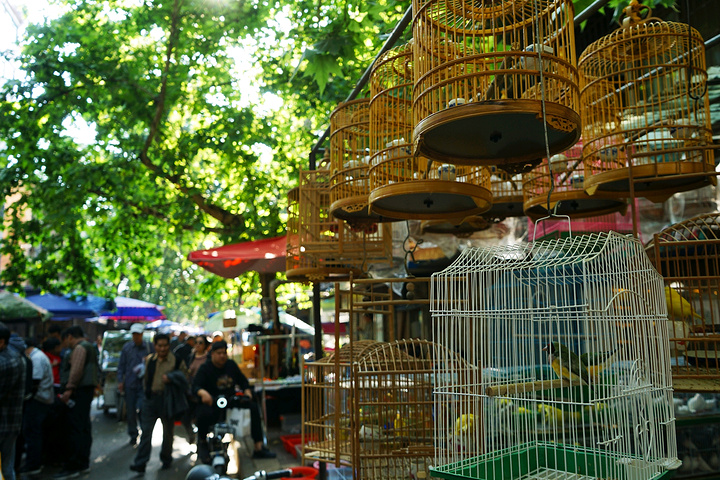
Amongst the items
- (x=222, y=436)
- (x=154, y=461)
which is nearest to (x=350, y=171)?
(x=222, y=436)

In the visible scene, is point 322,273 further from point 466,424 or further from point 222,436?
point 222,436

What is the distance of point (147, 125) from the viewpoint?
10.6m

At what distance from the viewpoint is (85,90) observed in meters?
9.97

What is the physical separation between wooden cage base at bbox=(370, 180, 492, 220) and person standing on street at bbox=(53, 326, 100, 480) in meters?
6.15

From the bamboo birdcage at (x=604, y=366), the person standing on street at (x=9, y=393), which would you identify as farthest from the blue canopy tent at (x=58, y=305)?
the bamboo birdcage at (x=604, y=366)

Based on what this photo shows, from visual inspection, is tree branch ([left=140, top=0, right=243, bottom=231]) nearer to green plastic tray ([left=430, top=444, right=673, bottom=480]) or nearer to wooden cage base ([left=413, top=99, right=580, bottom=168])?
wooden cage base ([left=413, top=99, right=580, bottom=168])

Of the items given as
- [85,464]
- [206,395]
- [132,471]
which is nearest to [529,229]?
[206,395]

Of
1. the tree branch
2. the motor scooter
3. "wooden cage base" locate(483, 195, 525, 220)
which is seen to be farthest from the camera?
the tree branch

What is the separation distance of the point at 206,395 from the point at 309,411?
11.0 feet

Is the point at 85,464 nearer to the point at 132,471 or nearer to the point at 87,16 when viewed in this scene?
the point at 132,471

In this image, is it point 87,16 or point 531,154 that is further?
point 87,16

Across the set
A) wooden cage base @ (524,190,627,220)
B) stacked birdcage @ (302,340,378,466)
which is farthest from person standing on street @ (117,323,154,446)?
wooden cage base @ (524,190,627,220)

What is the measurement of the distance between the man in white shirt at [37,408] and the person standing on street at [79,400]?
0.35m

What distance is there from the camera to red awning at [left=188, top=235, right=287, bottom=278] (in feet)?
24.6
